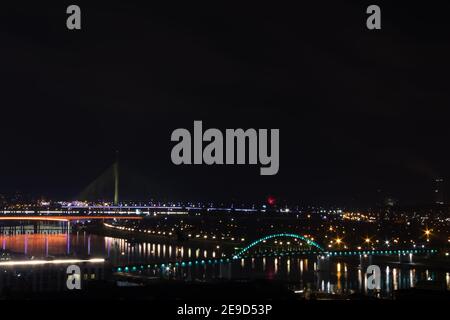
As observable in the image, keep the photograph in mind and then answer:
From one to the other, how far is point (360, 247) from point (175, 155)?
68.7ft

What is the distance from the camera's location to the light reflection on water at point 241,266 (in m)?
15.8

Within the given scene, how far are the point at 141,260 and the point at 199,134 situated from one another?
51.9ft

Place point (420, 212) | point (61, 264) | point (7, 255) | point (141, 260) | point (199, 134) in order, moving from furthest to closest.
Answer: point (420, 212) < point (141, 260) < point (7, 255) < point (61, 264) < point (199, 134)

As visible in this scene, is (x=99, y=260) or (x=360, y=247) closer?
(x=99, y=260)

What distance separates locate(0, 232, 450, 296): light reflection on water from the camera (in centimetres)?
1575

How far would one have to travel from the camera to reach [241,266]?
1984 cm

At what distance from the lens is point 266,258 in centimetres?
2236

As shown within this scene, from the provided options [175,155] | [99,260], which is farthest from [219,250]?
[175,155]
